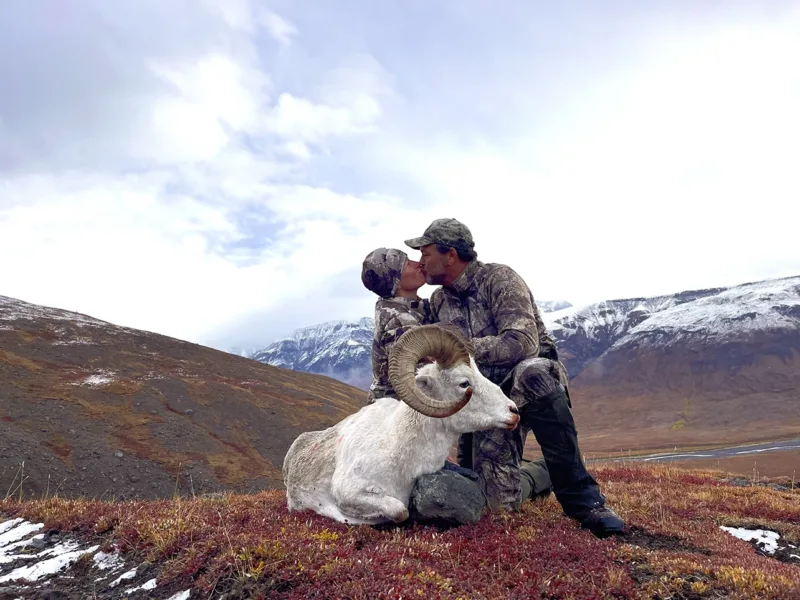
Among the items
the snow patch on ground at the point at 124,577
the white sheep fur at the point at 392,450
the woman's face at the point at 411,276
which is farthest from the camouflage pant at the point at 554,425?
the snow patch on ground at the point at 124,577

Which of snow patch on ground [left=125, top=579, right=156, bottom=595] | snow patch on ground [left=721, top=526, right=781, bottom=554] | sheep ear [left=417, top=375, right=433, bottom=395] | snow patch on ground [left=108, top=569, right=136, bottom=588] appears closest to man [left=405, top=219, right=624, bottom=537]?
sheep ear [left=417, top=375, right=433, bottom=395]

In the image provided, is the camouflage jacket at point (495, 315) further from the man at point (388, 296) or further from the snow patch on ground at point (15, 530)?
the snow patch on ground at point (15, 530)

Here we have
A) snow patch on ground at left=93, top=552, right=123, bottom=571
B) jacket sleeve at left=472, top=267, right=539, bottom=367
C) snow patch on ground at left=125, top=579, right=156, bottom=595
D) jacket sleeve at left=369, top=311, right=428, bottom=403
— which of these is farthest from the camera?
jacket sleeve at left=369, top=311, right=428, bottom=403

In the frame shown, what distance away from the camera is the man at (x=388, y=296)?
8.69 metres

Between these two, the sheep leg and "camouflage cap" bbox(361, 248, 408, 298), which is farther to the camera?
"camouflage cap" bbox(361, 248, 408, 298)

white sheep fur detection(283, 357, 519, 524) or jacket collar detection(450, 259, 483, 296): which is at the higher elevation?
jacket collar detection(450, 259, 483, 296)

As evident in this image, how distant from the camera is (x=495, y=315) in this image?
8.53 metres

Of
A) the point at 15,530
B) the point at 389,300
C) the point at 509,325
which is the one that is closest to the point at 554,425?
the point at 509,325

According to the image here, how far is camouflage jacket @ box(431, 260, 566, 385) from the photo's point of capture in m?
7.85

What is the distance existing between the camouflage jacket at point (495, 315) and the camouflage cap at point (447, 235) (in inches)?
22.4

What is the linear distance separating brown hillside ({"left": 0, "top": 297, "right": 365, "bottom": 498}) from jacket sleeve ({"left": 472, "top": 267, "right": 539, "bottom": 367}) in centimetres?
1814

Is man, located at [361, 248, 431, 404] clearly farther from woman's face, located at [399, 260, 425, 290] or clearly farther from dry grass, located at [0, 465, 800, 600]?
dry grass, located at [0, 465, 800, 600]

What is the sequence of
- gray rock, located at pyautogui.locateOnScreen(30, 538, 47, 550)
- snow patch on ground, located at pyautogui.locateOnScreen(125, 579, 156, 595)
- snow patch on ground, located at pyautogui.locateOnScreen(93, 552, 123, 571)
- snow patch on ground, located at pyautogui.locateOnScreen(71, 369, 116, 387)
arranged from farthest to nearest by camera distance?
snow patch on ground, located at pyautogui.locateOnScreen(71, 369, 116, 387), gray rock, located at pyautogui.locateOnScreen(30, 538, 47, 550), snow patch on ground, located at pyautogui.locateOnScreen(93, 552, 123, 571), snow patch on ground, located at pyautogui.locateOnScreen(125, 579, 156, 595)

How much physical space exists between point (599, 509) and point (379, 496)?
3.01 metres
